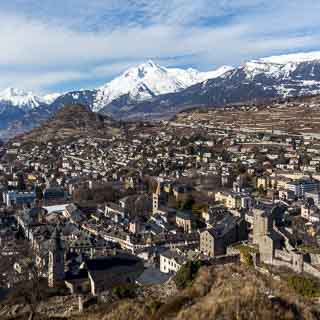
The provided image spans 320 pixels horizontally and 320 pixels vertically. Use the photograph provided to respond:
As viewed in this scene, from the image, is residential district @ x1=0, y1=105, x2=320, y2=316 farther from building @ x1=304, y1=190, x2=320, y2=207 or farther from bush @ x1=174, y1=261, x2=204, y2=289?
bush @ x1=174, y1=261, x2=204, y2=289

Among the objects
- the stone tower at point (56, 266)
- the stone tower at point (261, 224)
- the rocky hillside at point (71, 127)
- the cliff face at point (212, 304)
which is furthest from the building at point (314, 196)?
the rocky hillside at point (71, 127)

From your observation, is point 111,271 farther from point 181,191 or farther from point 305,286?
point 181,191

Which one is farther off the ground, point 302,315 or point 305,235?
point 302,315

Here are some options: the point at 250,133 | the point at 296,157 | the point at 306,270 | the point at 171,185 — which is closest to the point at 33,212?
the point at 171,185

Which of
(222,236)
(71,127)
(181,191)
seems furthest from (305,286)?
(71,127)

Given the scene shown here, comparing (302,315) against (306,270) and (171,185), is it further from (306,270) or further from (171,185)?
(171,185)

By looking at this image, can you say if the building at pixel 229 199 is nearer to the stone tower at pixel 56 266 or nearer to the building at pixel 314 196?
the building at pixel 314 196
